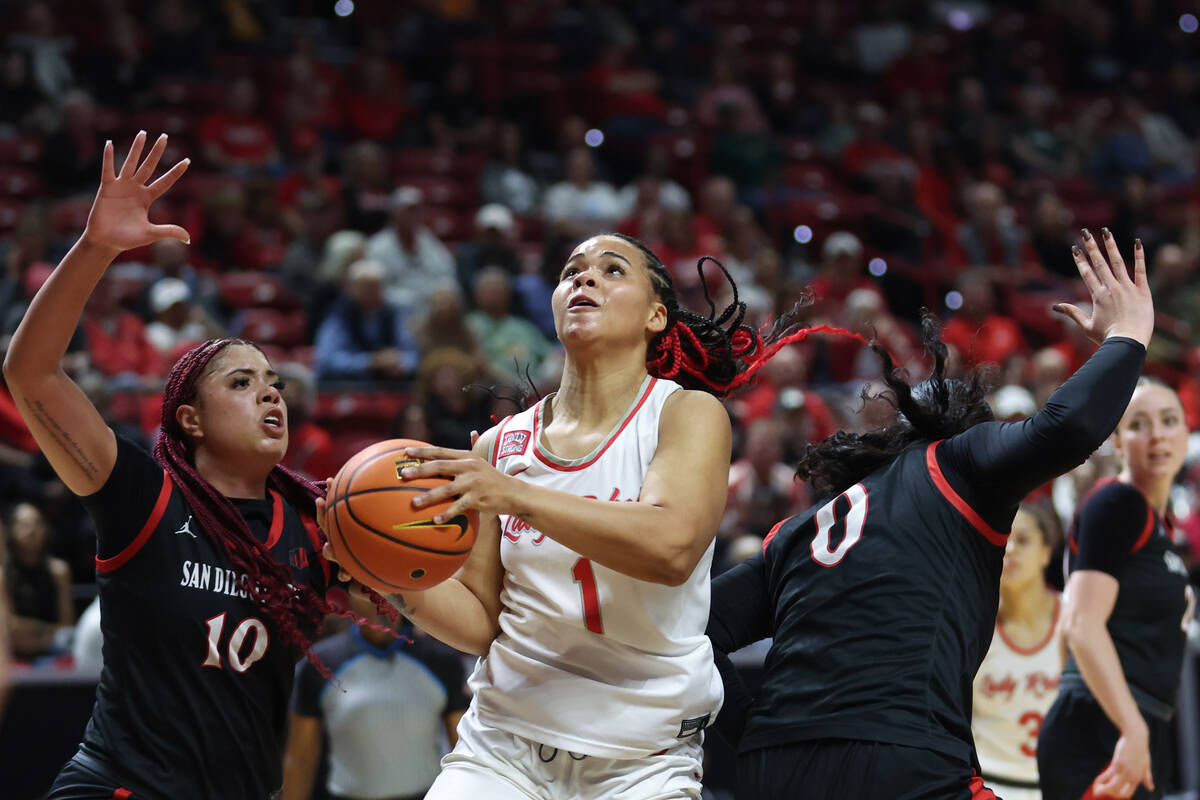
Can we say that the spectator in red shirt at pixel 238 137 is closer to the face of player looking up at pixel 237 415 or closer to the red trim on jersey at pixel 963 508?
the face of player looking up at pixel 237 415

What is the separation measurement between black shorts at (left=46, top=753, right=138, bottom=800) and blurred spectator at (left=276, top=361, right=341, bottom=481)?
14.8 ft

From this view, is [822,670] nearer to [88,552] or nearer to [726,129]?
[88,552]

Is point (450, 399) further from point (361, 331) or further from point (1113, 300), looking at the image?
point (1113, 300)

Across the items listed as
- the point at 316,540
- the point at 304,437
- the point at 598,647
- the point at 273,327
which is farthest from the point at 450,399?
the point at 598,647

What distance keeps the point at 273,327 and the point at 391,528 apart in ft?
23.6

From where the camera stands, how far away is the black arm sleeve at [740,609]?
3396 millimetres

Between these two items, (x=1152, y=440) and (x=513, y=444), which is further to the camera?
(x=1152, y=440)

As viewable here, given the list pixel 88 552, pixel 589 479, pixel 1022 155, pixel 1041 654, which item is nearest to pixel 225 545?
pixel 589 479

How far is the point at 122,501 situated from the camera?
3.21m

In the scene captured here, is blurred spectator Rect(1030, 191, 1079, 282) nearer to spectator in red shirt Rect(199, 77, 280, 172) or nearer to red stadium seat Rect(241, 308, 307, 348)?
red stadium seat Rect(241, 308, 307, 348)

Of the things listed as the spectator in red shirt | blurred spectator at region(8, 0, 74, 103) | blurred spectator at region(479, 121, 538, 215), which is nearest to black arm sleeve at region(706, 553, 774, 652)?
blurred spectator at region(479, 121, 538, 215)

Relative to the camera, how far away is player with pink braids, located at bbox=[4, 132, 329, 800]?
3.06m

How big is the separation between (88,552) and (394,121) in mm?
6163

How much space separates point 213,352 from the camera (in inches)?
141
